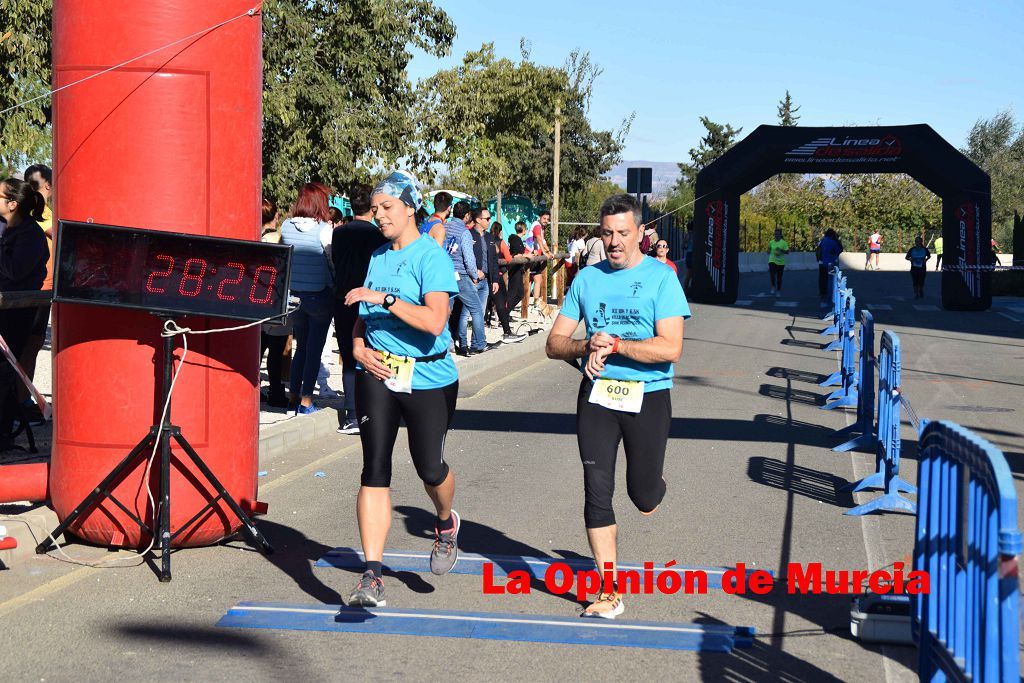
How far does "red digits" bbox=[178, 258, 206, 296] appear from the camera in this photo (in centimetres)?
664

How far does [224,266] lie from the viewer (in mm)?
6715

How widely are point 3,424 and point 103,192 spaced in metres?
3.23

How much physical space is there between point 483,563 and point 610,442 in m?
1.36

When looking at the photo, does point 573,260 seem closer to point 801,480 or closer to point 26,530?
point 801,480

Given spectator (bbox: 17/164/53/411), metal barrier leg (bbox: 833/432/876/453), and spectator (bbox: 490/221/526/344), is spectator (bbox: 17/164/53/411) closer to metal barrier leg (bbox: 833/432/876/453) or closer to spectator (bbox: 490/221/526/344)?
metal barrier leg (bbox: 833/432/876/453)

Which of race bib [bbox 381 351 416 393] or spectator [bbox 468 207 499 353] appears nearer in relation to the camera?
race bib [bbox 381 351 416 393]

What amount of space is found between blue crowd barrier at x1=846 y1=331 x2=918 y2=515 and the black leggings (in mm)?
2737

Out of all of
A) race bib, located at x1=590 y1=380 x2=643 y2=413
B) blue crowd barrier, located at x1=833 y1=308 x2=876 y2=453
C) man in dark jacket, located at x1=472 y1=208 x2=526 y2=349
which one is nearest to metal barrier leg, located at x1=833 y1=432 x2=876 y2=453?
blue crowd barrier, located at x1=833 y1=308 x2=876 y2=453

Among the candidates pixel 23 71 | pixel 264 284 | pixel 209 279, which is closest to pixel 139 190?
pixel 209 279

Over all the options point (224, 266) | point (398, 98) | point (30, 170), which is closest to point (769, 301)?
point (398, 98)

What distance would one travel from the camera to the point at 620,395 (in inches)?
222

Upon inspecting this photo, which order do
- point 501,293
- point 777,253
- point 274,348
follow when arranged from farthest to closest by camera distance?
point 777,253, point 501,293, point 274,348

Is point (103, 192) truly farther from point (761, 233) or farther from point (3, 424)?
point (761, 233)

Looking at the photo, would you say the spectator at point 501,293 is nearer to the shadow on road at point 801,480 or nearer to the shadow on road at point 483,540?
the shadow on road at point 801,480
